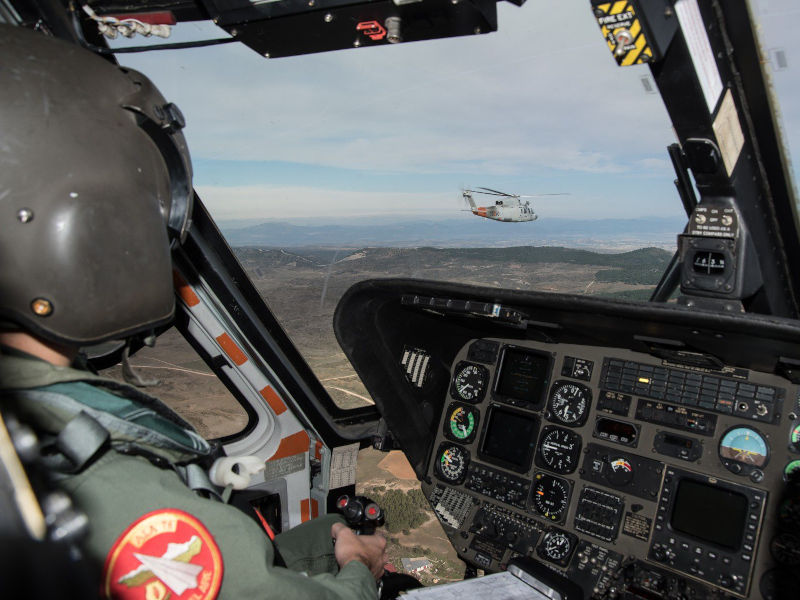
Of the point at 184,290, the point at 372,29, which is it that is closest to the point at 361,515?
the point at 184,290

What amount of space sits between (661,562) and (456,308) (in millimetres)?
1350

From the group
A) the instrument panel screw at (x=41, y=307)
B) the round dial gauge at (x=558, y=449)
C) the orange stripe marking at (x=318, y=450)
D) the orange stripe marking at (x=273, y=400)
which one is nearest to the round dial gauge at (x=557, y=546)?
the round dial gauge at (x=558, y=449)

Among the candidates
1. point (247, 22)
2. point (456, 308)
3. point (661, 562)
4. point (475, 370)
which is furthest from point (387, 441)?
point (247, 22)

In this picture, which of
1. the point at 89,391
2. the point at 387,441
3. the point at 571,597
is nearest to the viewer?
the point at 89,391

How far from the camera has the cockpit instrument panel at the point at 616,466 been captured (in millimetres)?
2285

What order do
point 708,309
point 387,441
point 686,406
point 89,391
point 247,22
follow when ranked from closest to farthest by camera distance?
point 89,391, point 247,22, point 708,309, point 686,406, point 387,441

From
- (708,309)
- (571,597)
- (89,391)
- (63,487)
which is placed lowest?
(571,597)

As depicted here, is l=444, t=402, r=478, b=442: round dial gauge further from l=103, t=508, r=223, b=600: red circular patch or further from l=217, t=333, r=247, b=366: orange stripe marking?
l=103, t=508, r=223, b=600: red circular patch

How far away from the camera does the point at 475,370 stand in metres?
3.20

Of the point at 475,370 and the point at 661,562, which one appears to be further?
the point at 475,370

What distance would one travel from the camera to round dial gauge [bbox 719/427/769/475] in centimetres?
229

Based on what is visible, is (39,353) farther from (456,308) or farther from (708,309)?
(708,309)

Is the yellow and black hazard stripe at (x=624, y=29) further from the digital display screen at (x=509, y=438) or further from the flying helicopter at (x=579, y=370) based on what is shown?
the digital display screen at (x=509, y=438)

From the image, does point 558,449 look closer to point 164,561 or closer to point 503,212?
point 503,212
